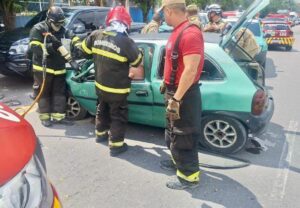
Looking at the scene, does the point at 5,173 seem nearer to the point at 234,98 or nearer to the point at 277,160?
the point at 234,98

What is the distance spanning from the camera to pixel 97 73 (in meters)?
4.35

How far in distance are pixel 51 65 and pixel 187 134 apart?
2699 millimetres

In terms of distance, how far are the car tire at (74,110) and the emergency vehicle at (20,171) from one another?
3606 mm

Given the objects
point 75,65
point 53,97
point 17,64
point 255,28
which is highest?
point 255,28

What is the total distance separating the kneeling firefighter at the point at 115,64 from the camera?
162 inches

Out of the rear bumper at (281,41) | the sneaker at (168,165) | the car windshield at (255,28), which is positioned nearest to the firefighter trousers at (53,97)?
the sneaker at (168,165)

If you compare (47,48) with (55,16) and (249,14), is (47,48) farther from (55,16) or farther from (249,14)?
(249,14)

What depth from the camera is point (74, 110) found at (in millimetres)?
5660

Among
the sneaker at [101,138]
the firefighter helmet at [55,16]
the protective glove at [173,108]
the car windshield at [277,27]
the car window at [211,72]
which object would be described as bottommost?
the sneaker at [101,138]

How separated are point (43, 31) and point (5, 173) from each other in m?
3.91

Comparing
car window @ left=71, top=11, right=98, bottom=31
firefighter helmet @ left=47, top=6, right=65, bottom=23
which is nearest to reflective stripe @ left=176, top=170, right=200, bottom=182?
firefighter helmet @ left=47, top=6, right=65, bottom=23

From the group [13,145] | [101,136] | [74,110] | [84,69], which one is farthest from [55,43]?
[13,145]

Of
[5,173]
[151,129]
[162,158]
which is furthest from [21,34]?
[5,173]

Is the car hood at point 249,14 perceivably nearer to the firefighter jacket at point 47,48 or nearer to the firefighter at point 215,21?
the firefighter jacket at point 47,48
